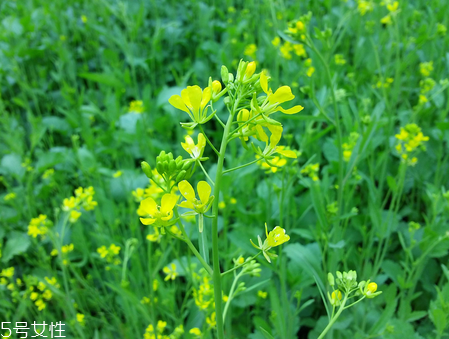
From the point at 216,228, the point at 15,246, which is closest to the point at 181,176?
the point at 216,228

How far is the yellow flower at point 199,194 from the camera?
0.86 metres

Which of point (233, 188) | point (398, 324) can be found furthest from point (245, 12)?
point (398, 324)

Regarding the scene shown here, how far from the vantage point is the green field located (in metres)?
1.01

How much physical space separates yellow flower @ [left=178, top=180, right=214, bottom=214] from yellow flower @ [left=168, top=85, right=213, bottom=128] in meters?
0.15

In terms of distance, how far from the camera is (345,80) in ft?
9.05

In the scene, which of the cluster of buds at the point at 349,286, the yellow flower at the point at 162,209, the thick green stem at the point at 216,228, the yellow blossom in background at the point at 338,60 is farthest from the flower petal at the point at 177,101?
the yellow blossom in background at the point at 338,60

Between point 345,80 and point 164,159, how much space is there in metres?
2.25

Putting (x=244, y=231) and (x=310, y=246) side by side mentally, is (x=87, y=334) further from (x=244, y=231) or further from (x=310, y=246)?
(x=310, y=246)

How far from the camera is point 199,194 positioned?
2.88 feet

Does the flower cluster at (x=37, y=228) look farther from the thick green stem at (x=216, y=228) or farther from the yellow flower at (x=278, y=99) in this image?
the yellow flower at (x=278, y=99)

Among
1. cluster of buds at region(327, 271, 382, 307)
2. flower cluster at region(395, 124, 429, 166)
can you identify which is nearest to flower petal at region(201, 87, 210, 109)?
cluster of buds at region(327, 271, 382, 307)

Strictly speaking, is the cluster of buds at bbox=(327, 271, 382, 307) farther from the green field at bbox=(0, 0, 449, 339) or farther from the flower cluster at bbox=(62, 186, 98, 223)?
the flower cluster at bbox=(62, 186, 98, 223)

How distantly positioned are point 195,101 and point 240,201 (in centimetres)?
112

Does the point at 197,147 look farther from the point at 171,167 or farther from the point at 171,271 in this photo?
the point at 171,271
